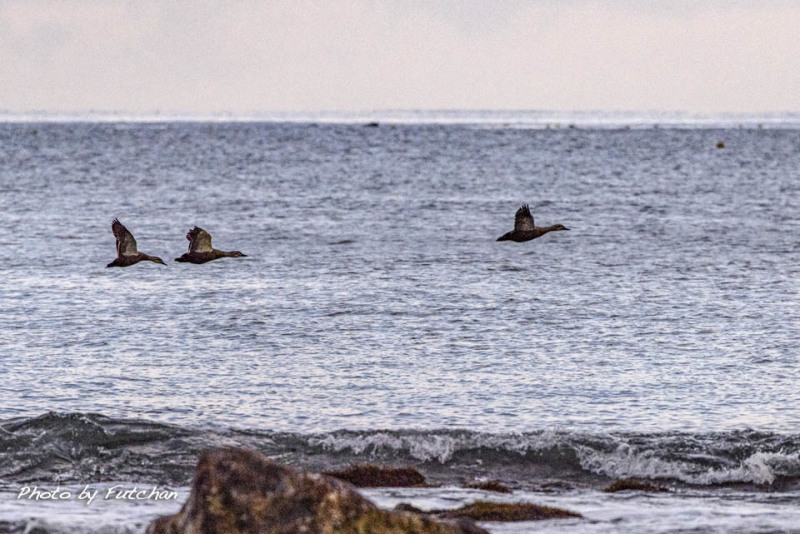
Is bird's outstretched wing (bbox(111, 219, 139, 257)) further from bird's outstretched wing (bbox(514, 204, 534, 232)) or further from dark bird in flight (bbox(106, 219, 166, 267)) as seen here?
bird's outstretched wing (bbox(514, 204, 534, 232))

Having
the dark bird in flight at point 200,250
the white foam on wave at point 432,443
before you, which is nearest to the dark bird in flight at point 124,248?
the dark bird in flight at point 200,250

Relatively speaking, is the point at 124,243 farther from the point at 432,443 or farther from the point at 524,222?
the point at 432,443

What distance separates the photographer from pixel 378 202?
163 ft

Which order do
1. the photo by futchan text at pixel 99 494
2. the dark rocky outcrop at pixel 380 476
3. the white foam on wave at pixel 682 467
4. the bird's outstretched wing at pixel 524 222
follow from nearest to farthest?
the photo by futchan text at pixel 99 494 → the dark rocky outcrop at pixel 380 476 → the white foam on wave at pixel 682 467 → the bird's outstretched wing at pixel 524 222

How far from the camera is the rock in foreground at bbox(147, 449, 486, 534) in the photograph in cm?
777

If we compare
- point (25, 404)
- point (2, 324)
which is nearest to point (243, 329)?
point (2, 324)

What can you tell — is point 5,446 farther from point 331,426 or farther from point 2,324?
point 2,324

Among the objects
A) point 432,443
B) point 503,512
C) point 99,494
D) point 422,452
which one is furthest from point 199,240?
point 503,512

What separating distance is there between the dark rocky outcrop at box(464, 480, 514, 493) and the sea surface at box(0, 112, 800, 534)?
0.28 meters

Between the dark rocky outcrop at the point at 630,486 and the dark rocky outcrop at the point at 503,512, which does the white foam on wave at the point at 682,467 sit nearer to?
the dark rocky outcrop at the point at 630,486

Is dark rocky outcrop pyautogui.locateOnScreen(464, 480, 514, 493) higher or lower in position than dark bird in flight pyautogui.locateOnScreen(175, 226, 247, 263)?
lower

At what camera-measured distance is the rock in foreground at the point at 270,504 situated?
777 centimetres

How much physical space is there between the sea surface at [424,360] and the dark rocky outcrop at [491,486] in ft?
0.93

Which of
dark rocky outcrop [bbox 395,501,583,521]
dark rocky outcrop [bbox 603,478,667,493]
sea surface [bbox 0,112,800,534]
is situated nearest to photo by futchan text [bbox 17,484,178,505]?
sea surface [bbox 0,112,800,534]
